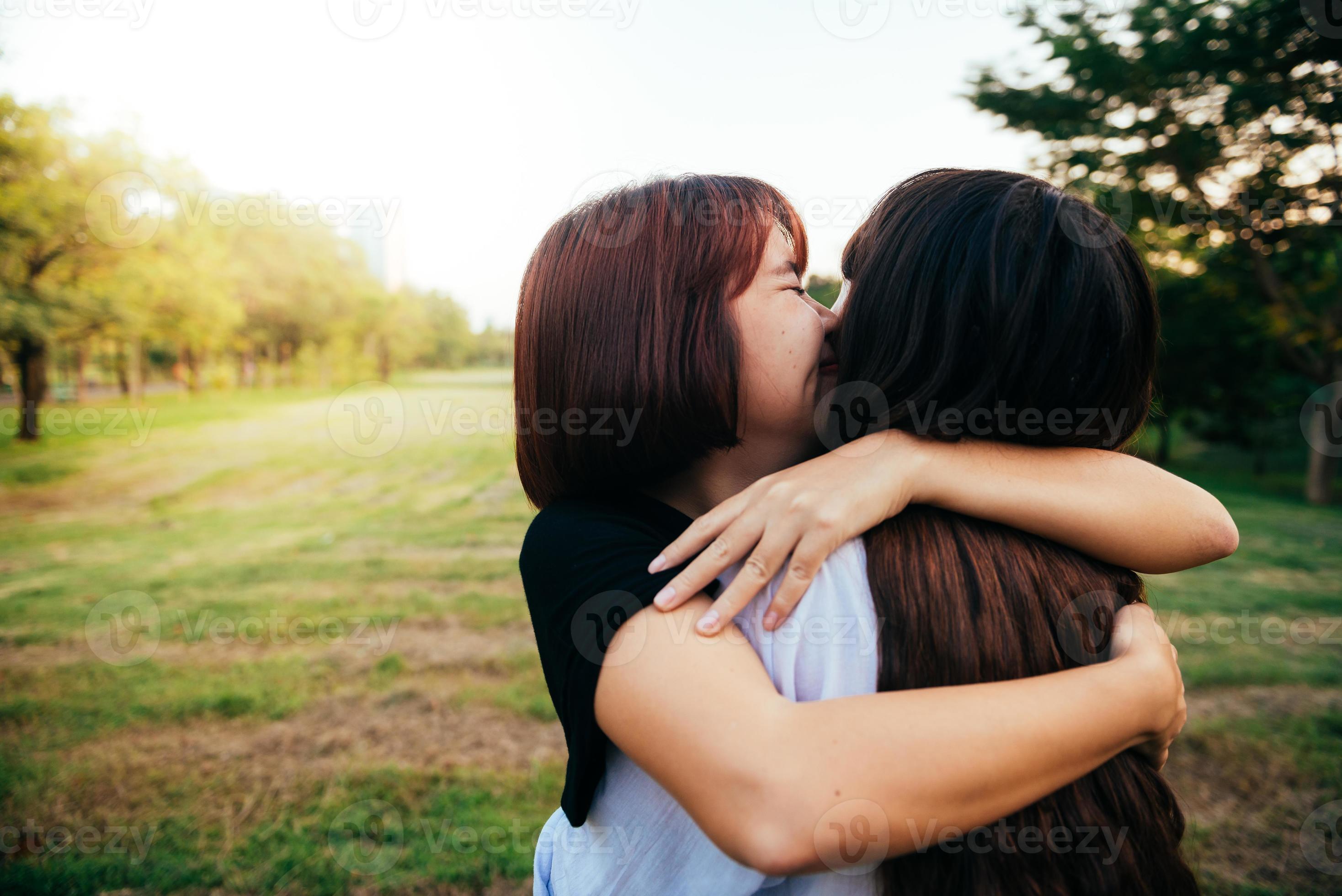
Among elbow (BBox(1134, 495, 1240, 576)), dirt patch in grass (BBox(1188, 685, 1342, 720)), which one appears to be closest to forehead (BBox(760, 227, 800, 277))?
elbow (BBox(1134, 495, 1240, 576))

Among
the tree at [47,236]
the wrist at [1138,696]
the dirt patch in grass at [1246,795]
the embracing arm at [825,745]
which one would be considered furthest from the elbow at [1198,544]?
the tree at [47,236]

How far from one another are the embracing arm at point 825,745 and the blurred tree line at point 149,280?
7381 mm

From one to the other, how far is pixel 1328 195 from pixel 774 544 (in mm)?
10768

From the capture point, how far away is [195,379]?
1536 cm

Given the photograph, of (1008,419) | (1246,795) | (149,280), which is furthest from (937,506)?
(149,280)

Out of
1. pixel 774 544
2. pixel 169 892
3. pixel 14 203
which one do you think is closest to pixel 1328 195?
pixel 774 544

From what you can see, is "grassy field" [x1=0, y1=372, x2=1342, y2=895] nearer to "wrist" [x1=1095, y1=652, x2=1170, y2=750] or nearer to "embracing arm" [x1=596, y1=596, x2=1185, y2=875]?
"embracing arm" [x1=596, y1=596, x2=1185, y2=875]

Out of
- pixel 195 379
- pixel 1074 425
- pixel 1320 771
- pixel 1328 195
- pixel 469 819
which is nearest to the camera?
pixel 1074 425

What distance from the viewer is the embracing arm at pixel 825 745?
A: 2.98 feet

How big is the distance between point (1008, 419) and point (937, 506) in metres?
0.23

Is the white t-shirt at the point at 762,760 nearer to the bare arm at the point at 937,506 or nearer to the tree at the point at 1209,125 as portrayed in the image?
the bare arm at the point at 937,506

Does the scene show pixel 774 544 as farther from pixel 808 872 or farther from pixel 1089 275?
pixel 1089 275

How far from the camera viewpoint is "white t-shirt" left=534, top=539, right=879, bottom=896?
41.9 inches

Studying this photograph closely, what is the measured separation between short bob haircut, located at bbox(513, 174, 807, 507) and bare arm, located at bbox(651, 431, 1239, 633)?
228 mm
